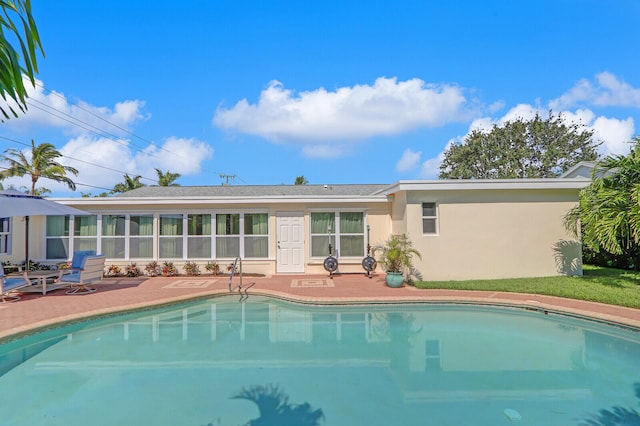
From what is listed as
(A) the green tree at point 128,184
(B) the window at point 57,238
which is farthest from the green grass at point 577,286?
(A) the green tree at point 128,184

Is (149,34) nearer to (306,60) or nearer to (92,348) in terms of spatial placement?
(306,60)

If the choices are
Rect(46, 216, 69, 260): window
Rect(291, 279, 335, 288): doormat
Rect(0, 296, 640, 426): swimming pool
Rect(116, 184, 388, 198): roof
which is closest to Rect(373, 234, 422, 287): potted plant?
Rect(291, 279, 335, 288): doormat

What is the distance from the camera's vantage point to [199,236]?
46.3 ft

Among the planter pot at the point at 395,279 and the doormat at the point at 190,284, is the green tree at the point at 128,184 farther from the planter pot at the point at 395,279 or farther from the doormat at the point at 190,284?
the planter pot at the point at 395,279

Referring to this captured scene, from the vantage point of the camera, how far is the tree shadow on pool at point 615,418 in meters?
4.16

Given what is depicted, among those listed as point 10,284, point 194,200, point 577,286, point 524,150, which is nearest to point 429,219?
point 577,286

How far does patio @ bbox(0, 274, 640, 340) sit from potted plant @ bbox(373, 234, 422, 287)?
349 millimetres

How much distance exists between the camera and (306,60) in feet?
54.5

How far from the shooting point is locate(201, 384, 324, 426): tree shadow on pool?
4.26 meters

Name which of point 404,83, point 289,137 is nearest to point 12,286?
point 404,83

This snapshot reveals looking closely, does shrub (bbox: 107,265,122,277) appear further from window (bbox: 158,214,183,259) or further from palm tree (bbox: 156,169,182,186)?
palm tree (bbox: 156,169,182,186)

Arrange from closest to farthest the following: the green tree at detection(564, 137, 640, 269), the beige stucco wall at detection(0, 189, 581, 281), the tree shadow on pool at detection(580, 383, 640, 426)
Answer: the tree shadow on pool at detection(580, 383, 640, 426) → the green tree at detection(564, 137, 640, 269) → the beige stucco wall at detection(0, 189, 581, 281)

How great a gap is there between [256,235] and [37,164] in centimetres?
2167

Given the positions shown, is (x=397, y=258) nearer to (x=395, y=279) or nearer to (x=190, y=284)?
(x=395, y=279)
